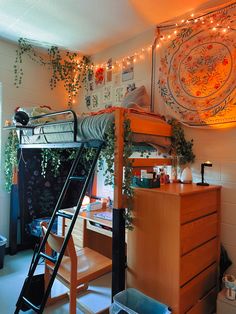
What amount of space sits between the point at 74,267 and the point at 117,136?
1038 mm

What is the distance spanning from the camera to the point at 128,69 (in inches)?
124

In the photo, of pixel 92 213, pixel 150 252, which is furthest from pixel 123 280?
pixel 92 213

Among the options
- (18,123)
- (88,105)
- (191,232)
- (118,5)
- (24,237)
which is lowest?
(24,237)

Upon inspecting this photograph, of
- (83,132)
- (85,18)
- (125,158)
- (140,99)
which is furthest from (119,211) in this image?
(85,18)

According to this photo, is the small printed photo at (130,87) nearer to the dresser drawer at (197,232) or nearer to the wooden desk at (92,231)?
the wooden desk at (92,231)

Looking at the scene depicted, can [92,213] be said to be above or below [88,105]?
below

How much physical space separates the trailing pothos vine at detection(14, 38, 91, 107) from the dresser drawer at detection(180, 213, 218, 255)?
9.44ft

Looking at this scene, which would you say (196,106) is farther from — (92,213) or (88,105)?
(88,105)

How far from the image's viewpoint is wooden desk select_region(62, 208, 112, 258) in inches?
93.7

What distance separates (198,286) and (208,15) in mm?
2471

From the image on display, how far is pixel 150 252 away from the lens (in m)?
1.89

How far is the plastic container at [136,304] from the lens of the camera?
1697 millimetres

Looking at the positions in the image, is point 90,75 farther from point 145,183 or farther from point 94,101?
point 145,183

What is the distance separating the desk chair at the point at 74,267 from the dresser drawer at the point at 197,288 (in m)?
0.65
